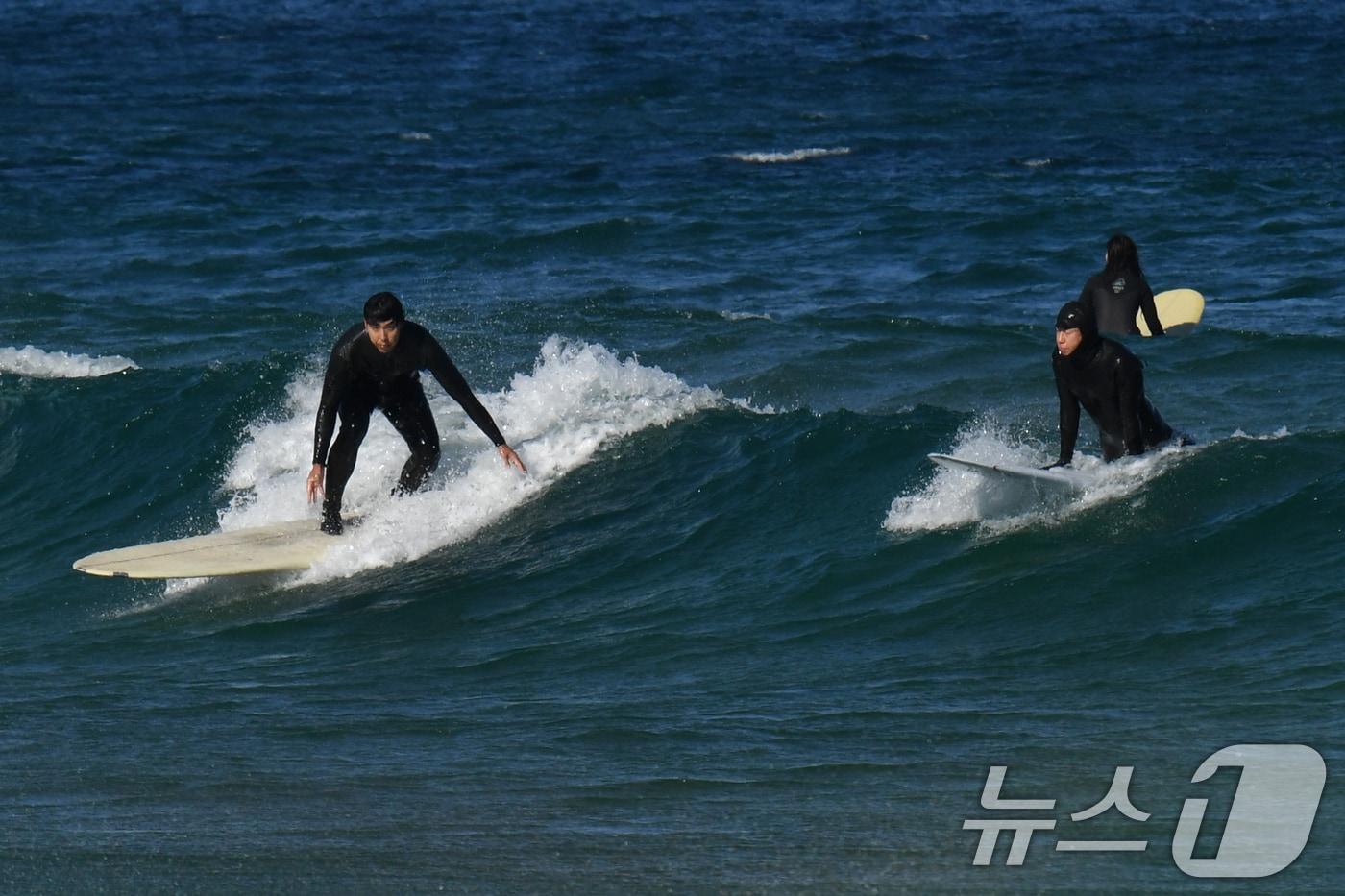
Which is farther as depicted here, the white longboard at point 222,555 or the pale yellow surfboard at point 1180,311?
the pale yellow surfboard at point 1180,311

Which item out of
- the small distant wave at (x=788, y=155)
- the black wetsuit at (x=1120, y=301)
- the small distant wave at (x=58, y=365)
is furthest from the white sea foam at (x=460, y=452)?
the small distant wave at (x=788, y=155)

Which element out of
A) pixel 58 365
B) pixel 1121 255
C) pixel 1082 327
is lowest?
pixel 58 365

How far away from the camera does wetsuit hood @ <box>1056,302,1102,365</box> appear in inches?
328

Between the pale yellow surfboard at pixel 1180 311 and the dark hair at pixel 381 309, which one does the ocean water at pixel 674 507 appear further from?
the dark hair at pixel 381 309

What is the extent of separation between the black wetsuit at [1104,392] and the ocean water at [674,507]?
0.97 ft

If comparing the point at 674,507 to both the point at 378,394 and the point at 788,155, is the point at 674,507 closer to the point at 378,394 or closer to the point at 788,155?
the point at 378,394

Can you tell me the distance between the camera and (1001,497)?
9.16m

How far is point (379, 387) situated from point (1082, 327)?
3533mm

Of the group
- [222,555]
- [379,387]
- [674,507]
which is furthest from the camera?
[674,507]

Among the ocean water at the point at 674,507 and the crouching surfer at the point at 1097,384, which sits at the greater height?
the crouching surfer at the point at 1097,384

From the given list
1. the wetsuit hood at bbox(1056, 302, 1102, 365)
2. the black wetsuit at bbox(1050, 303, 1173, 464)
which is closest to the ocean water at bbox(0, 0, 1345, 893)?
the black wetsuit at bbox(1050, 303, 1173, 464)

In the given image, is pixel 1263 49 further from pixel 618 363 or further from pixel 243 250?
pixel 618 363

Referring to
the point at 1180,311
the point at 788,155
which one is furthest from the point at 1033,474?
the point at 788,155

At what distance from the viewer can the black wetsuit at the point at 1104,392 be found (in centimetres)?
852
